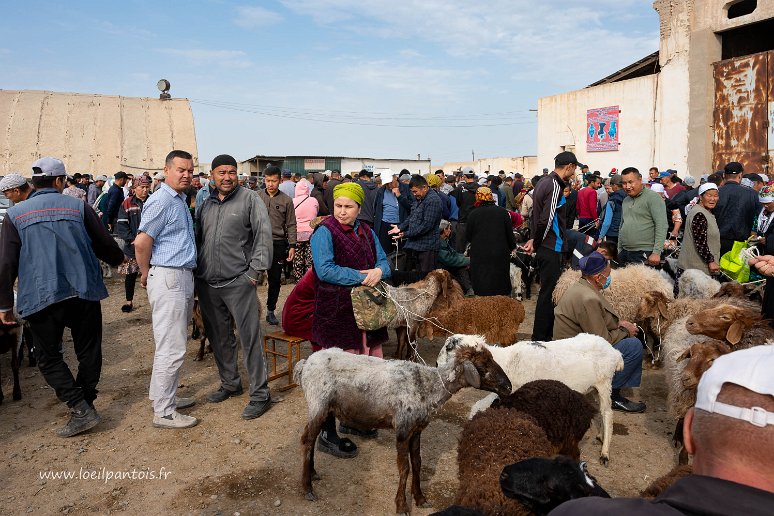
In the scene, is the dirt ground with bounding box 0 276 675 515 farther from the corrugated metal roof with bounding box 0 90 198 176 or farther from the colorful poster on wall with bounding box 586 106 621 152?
the corrugated metal roof with bounding box 0 90 198 176

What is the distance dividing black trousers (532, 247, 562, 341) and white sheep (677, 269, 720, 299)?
2.00 m

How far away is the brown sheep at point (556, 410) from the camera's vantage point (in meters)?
3.57

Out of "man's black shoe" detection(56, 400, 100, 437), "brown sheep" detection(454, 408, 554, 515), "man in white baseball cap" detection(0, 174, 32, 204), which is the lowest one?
"man's black shoe" detection(56, 400, 100, 437)

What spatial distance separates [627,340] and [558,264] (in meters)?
1.46

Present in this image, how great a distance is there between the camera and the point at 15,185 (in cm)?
513

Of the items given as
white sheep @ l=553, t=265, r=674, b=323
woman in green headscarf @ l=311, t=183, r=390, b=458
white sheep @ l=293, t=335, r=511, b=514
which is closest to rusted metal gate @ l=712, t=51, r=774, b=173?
white sheep @ l=553, t=265, r=674, b=323

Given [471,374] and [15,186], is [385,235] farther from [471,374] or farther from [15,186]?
[471,374]

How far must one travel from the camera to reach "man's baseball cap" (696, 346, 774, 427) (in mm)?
1198

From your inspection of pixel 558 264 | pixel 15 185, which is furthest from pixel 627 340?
pixel 15 185

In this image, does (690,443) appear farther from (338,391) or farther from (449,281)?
(449,281)

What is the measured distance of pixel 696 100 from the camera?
61.5 feet

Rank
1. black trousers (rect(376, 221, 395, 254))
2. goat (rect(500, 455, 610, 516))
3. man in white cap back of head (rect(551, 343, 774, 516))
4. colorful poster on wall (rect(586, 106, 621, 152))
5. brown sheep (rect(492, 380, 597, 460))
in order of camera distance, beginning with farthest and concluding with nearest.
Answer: colorful poster on wall (rect(586, 106, 621, 152))
black trousers (rect(376, 221, 395, 254))
brown sheep (rect(492, 380, 597, 460))
goat (rect(500, 455, 610, 516))
man in white cap back of head (rect(551, 343, 774, 516))

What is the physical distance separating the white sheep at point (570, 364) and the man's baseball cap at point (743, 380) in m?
3.02

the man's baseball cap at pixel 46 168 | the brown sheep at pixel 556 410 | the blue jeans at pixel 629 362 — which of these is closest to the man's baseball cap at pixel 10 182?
the man's baseball cap at pixel 46 168
